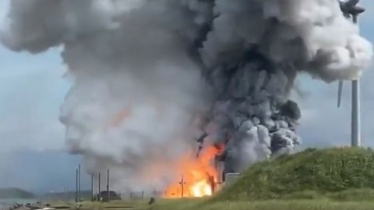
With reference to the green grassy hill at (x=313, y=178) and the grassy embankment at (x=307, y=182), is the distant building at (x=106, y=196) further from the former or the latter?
the green grassy hill at (x=313, y=178)

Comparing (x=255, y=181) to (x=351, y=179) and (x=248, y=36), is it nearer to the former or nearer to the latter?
(x=351, y=179)

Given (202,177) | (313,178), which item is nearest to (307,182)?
(313,178)

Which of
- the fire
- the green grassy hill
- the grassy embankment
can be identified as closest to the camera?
the grassy embankment

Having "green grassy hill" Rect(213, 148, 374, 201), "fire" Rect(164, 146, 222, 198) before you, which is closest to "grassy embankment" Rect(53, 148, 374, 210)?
"green grassy hill" Rect(213, 148, 374, 201)

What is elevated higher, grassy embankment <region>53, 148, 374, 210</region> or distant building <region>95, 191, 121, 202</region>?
grassy embankment <region>53, 148, 374, 210</region>

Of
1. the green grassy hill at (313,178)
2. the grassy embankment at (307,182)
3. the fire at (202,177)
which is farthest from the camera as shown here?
the fire at (202,177)

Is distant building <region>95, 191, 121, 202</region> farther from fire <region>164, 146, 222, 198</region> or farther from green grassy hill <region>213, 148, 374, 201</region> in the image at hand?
green grassy hill <region>213, 148, 374, 201</region>

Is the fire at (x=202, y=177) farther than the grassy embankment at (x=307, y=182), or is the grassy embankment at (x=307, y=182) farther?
the fire at (x=202, y=177)

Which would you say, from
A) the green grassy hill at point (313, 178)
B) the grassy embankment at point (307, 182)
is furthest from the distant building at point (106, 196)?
the green grassy hill at point (313, 178)

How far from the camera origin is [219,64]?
120062 mm

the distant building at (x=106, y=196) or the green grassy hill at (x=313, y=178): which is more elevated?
the green grassy hill at (x=313, y=178)

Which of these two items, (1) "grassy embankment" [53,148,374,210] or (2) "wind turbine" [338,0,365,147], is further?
(2) "wind turbine" [338,0,365,147]

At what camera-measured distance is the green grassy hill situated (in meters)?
65.1

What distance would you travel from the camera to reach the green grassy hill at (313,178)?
65062mm
